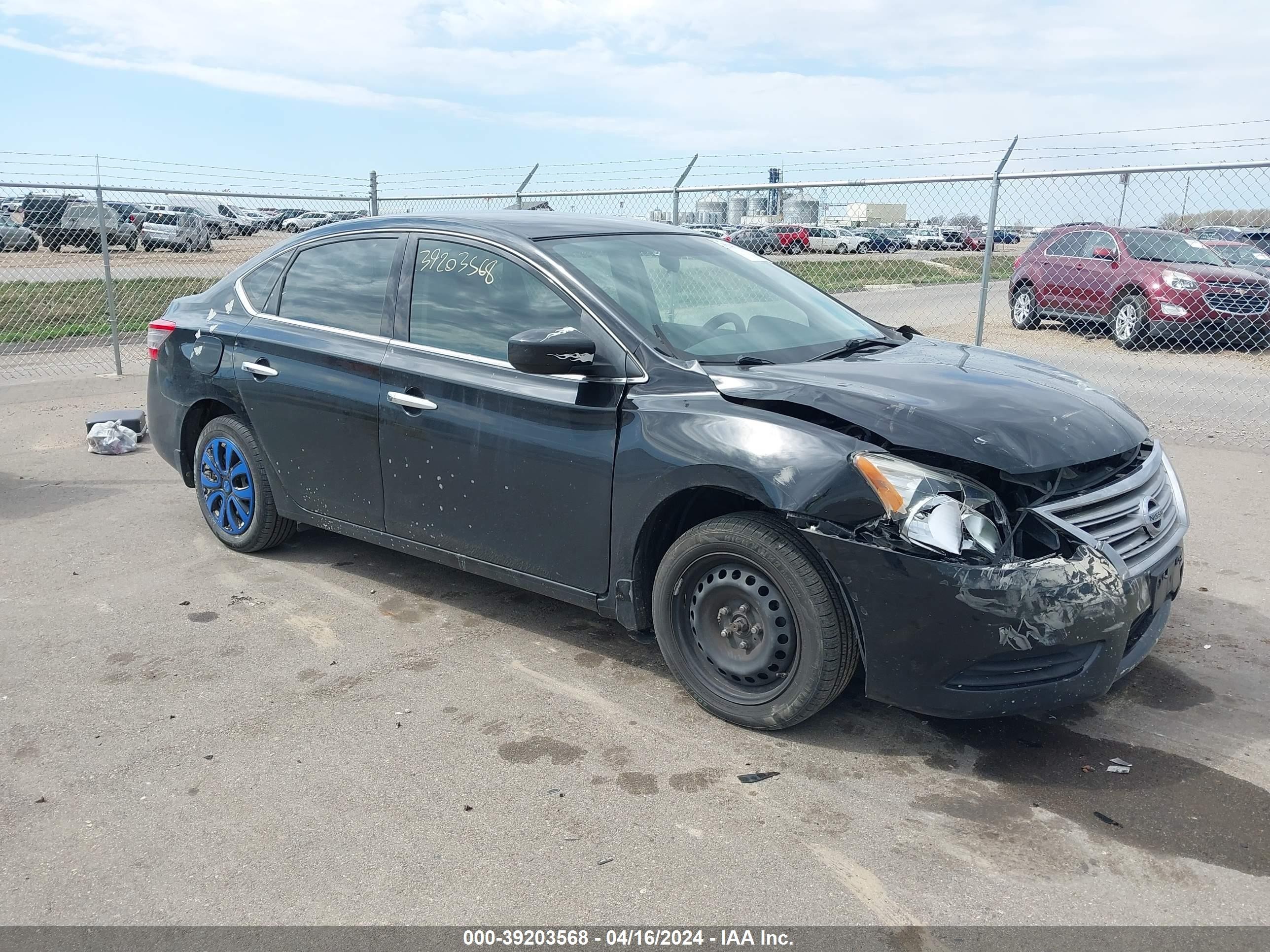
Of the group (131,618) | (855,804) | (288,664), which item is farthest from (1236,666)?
(131,618)

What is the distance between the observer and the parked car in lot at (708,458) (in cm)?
323

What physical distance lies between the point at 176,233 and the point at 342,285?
48.4 ft

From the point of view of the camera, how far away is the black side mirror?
3711 millimetres

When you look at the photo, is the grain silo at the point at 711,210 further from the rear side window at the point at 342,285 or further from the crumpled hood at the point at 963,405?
the crumpled hood at the point at 963,405

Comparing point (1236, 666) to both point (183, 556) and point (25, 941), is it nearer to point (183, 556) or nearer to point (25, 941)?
point (25, 941)

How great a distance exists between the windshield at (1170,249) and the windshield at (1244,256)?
0.58 ft

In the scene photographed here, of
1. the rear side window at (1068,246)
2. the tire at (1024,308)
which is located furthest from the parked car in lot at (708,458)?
the tire at (1024,308)

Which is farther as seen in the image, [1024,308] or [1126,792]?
[1024,308]

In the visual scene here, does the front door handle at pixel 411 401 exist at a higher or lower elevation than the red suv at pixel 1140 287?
lower

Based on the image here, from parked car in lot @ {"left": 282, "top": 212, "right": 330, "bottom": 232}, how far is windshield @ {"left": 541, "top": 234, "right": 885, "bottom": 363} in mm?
10351

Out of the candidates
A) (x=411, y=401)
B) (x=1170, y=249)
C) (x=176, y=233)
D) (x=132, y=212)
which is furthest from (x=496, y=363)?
(x=176, y=233)

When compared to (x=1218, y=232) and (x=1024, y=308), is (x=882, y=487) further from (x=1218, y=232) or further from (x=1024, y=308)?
(x=1024, y=308)

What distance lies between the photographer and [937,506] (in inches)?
125

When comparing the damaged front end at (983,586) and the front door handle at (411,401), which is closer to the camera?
the damaged front end at (983,586)
